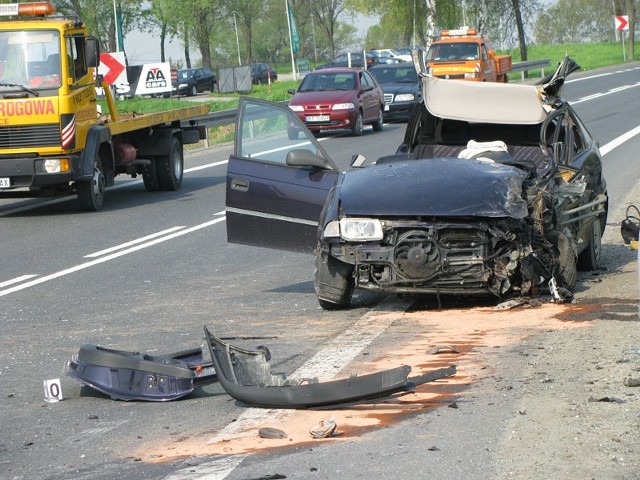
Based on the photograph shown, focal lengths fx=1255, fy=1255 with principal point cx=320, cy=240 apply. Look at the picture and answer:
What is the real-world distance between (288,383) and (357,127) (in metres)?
25.0

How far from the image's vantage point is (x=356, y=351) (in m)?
7.54

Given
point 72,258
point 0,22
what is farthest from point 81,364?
point 0,22

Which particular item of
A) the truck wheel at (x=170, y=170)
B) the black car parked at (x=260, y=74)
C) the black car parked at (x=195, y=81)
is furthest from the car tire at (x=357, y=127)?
the black car parked at (x=260, y=74)

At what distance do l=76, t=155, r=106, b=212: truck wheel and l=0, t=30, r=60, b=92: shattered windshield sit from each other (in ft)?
4.61

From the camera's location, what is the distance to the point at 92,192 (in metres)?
17.6

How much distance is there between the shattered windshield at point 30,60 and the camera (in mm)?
16828

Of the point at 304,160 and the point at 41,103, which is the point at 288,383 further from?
→ the point at 41,103

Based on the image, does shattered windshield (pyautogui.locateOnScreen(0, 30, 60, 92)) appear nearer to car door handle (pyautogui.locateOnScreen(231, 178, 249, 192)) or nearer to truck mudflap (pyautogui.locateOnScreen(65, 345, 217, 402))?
car door handle (pyautogui.locateOnScreen(231, 178, 249, 192))

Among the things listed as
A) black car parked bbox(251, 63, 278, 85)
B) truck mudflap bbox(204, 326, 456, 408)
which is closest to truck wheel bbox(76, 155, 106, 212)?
truck mudflap bbox(204, 326, 456, 408)

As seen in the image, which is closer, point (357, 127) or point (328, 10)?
point (357, 127)

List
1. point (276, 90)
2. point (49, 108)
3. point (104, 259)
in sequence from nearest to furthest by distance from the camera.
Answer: point (104, 259), point (49, 108), point (276, 90)

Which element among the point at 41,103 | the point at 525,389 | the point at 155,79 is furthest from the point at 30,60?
the point at 155,79

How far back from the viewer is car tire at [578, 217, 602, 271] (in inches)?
408

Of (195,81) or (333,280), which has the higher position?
(195,81)
